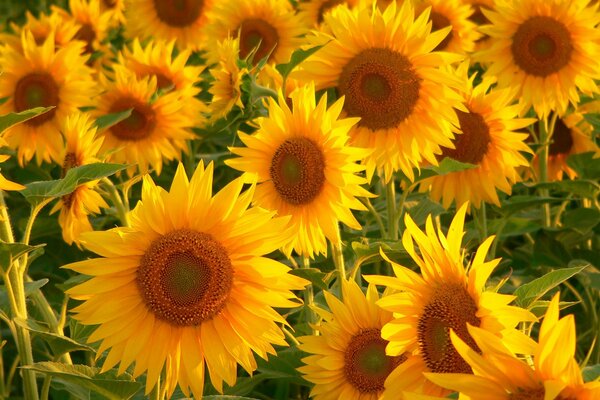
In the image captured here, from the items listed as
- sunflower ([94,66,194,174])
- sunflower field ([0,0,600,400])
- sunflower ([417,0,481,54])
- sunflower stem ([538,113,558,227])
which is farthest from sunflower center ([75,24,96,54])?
sunflower stem ([538,113,558,227])

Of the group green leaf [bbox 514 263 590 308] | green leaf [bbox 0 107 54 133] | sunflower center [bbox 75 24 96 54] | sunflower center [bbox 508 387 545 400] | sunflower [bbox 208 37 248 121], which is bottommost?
sunflower center [bbox 75 24 96 54]

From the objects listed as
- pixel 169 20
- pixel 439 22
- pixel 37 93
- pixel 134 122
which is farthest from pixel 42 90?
pixel 439 22

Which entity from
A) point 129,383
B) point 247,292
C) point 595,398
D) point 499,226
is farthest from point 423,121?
point 595,398

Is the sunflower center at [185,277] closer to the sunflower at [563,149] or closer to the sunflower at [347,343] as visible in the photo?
the sunflower at [347,343]

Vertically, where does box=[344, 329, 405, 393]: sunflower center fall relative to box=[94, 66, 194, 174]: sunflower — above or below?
above

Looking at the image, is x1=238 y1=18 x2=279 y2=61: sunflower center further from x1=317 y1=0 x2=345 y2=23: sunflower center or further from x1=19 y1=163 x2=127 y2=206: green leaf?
x1=19 y1=163 x2=127 y2=206: green leaf

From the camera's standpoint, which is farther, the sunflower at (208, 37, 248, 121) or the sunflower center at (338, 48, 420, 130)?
the sunflower at (208, 37, 248, 121)

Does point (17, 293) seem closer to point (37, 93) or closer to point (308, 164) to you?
point (308, 164)
